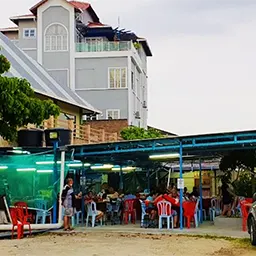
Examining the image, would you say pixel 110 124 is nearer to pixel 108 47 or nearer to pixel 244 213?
pixel 108 47

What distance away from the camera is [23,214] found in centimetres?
1677

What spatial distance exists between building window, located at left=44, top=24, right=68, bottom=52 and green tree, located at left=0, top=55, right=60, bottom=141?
24.1m

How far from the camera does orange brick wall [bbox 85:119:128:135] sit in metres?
37.7

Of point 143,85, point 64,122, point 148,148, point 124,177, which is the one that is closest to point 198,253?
point 148,148

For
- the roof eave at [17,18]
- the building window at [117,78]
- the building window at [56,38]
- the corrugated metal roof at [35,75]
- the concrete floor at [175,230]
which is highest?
the roof eave at [17,18]

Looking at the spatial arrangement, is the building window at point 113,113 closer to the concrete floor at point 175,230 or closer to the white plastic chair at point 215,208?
the white plastic chair at point 215,208

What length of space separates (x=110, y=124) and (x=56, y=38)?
8414 millimetres

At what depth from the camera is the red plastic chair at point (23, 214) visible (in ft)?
53.9

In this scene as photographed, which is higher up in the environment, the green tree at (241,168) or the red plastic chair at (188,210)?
the green tree at (241,168)

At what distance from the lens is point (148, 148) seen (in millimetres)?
18484

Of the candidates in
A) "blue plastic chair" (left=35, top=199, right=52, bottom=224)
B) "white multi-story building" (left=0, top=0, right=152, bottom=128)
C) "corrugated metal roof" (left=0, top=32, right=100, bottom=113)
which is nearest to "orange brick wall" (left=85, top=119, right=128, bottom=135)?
"white multi-story building" (left=0, top=0, right=152, bottom=128)

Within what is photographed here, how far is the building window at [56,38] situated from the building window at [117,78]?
151 inches

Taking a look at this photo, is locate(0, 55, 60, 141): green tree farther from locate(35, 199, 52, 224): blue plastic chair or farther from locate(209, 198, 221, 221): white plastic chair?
locate(209, 198, 221, 221): white plastic chair

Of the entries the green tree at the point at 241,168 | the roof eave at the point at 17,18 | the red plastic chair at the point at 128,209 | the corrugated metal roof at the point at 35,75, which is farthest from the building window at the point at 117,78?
the red plastic chair at the point at 128,209
